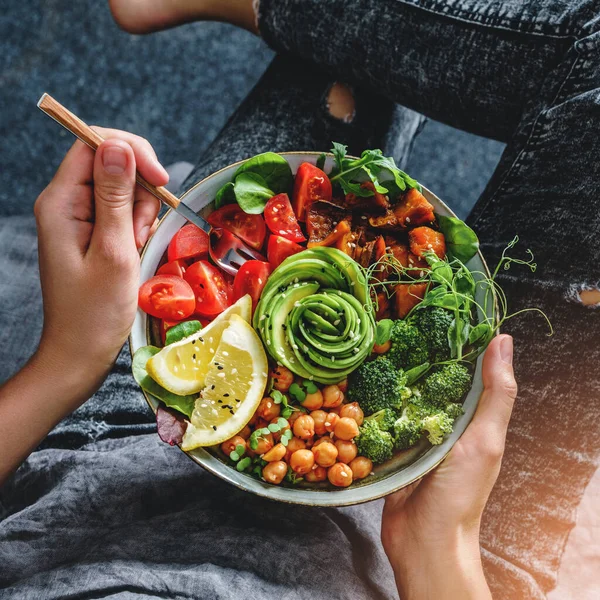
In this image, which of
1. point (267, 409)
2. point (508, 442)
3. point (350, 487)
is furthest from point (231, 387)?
point (508, 442)

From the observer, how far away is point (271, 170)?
1.18 meters

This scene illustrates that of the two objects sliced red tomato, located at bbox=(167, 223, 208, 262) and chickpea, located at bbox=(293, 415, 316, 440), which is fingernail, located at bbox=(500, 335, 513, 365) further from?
sliced red tomato, located at bbox=(167, 223, 208, 262)

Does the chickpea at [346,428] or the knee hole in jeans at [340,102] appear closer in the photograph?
the chickpea at [346,428]

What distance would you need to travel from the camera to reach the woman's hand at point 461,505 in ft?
3.79

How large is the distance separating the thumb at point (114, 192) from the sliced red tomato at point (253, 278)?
22 centimetres

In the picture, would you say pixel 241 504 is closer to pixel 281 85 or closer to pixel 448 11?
pixel 281 85

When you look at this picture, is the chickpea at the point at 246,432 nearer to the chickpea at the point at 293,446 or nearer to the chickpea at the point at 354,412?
the chickpea at the point at 293,446

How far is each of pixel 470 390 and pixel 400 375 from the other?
0.15 metres

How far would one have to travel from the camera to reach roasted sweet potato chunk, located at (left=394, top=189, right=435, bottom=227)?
1164 millimetres

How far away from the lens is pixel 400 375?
115 centimetres

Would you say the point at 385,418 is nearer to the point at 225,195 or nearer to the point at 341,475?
the point at 341,475

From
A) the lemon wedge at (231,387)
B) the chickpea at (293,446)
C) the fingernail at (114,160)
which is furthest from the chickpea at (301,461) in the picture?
the fingernail at (114,160)

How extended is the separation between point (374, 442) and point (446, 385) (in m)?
0.18

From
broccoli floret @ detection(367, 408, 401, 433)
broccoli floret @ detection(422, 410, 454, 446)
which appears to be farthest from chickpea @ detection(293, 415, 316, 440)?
broccoli floret @ detection(422, 410, 454, 446)
